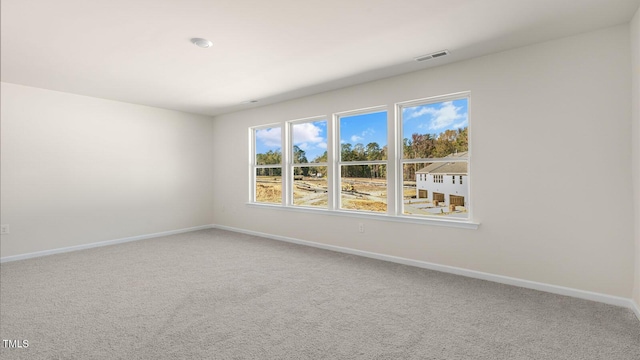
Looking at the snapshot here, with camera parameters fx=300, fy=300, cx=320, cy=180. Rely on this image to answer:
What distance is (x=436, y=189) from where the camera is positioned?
3721 mm

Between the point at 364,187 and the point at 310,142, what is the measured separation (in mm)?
1287

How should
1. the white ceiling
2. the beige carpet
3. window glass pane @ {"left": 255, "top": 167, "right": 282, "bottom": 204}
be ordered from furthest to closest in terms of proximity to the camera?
window glass pane @ {"left": 255, "top": 167, "right": 282, "bottom": 204}
the white ceiling
the beige carpet

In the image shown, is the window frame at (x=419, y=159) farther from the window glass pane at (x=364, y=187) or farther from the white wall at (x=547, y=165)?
the window glass pane at (x=364, y=187)

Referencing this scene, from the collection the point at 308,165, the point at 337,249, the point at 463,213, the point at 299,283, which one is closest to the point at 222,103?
the point at 308,165

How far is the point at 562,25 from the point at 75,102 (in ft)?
20.3

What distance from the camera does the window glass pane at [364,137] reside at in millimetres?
4164

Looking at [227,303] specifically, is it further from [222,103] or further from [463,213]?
[222,103]

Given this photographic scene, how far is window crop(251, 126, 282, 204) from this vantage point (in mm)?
5520

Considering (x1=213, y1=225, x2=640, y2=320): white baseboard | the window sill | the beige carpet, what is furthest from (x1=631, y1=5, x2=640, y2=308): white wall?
the window sill

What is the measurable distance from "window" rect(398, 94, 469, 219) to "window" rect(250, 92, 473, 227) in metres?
0.01

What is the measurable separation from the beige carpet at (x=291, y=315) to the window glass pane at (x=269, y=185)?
6.30 feet

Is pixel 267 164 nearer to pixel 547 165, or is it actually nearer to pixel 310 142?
pixel 310 142

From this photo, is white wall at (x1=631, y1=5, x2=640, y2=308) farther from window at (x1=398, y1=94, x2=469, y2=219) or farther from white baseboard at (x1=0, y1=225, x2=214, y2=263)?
white baseboard at (x1=0, y1=225, x2=214, y2=263)

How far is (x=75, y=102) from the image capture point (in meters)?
4.62
